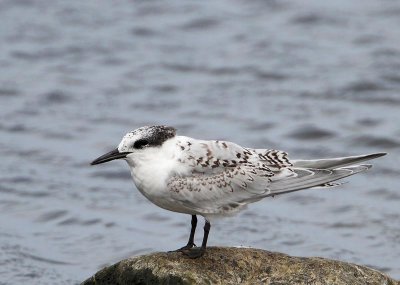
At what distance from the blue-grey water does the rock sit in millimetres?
2626

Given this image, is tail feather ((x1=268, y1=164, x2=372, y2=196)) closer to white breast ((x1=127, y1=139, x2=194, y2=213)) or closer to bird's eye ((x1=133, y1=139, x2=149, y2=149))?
white breast ((x1=127, y1=139, x2=194, y2=213))

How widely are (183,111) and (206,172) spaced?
7273 mm

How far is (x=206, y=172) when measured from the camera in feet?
26.7

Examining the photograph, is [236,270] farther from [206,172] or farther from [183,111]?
[183,111]

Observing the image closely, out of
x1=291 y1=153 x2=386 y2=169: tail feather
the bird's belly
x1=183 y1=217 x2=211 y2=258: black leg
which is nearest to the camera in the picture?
the bird's belly

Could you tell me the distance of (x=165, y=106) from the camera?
612 inches

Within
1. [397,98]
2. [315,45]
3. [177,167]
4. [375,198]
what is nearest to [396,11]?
[315,45]

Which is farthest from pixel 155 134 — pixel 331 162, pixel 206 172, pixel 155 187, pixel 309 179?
pixel 331 162

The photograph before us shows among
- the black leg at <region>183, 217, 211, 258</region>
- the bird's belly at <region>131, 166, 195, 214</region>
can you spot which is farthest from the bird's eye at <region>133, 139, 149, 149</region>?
the black leg at <region>183, 217, 211, 258</region>

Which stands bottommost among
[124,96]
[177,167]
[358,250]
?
[358,250]

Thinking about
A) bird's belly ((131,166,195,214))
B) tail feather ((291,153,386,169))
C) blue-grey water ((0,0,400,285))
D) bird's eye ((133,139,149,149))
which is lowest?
blue-grey water ((0,0,400,285))

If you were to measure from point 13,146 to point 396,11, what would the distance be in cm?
762

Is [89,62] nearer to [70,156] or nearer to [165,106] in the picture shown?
[165,106]

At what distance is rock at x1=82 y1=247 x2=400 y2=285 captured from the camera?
7867 mm
